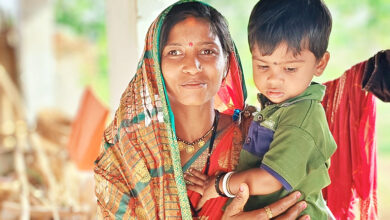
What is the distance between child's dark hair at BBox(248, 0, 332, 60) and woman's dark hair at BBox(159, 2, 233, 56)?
0.20 metres

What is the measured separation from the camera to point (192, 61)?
157 centimetres

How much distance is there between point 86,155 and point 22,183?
51 cm

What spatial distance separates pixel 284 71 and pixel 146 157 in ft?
1.58

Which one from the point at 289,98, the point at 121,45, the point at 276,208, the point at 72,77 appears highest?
the point at 72,77

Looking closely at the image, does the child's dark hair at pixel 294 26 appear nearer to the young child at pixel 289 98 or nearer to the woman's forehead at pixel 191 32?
the young child at pixel 289 98

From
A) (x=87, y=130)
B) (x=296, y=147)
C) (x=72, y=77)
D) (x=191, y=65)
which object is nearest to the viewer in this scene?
(x=296, y=147)

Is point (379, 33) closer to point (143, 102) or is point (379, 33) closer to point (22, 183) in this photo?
point (22, 183)

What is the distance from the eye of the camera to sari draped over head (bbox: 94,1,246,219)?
160 cm

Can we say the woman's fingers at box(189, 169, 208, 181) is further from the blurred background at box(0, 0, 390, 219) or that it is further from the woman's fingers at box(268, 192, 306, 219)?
the blurred background at box(0, 0, 390, 219)

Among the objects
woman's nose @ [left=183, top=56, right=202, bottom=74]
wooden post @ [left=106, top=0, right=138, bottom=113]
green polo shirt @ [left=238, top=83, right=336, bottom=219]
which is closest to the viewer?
green polo shirt @ [left=238, top=83, right=336, bottom=219]

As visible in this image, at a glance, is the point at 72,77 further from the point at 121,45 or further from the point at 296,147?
the point at 296,147

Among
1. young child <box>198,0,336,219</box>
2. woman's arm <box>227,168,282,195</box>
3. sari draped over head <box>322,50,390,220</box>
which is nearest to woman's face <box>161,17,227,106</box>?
young child <box>198,0,336,219</box>

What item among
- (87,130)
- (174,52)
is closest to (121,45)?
(174,52)

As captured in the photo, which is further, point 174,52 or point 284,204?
point 174,52
